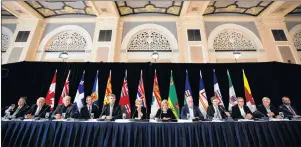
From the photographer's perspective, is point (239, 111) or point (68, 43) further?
point (68, 43)

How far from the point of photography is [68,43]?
7.34 meters

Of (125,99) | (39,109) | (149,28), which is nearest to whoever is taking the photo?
(39,109)

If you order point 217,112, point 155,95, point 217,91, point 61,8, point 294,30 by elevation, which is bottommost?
point 217,112

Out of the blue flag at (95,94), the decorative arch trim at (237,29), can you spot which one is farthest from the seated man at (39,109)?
the decorative arch trim at (237,29)

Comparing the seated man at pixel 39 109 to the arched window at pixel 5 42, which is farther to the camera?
the arched window at pixel 5 42

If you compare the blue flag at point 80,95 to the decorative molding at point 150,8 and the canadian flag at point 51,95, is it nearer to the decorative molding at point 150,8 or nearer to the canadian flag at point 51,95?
the canadian flag at point 51,95

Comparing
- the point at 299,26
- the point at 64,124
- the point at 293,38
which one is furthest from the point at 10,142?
the point at 299,26

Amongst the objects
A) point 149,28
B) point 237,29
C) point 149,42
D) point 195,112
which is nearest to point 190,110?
point 195,112

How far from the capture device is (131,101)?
506 centimetres

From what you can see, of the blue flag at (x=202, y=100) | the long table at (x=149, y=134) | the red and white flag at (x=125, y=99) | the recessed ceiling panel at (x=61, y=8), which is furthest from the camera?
the recessed ceiling panel at (x=61, y=8)

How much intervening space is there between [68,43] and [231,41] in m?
6.81

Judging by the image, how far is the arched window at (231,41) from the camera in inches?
285

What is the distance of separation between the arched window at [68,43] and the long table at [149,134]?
191 inches

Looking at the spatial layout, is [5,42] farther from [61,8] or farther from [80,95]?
[80,95]
